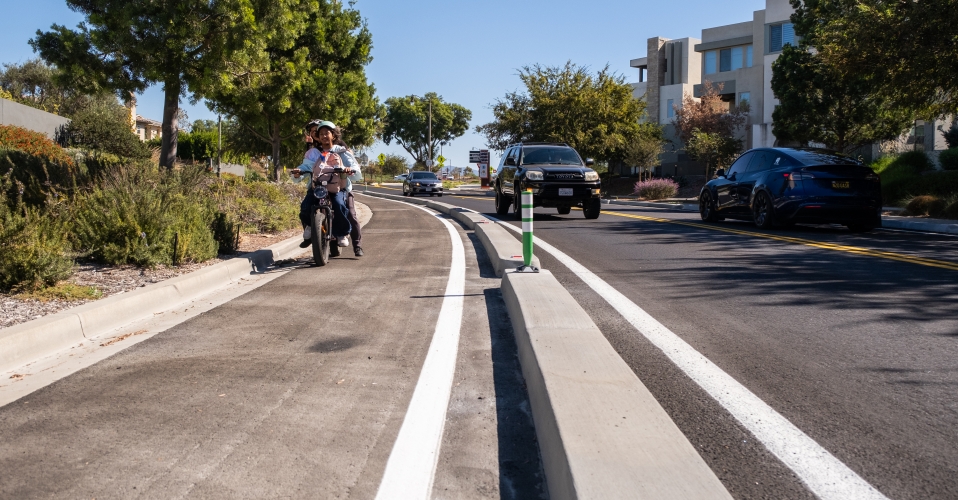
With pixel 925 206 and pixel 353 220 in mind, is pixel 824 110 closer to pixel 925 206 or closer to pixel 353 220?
pixel 925 206

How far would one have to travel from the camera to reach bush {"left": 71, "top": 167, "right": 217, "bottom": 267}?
343 inches

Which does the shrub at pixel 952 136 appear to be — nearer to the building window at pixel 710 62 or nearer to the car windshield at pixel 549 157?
the car windshield at pixel 549 157

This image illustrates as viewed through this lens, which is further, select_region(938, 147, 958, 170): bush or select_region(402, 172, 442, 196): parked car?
select_region(402, 172, 442, 196): parked car

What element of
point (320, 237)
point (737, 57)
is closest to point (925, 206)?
point (320, 237)

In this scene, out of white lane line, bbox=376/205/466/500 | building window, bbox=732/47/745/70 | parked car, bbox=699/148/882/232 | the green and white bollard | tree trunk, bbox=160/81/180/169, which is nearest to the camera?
white lane line, bbox=376/205/466/500

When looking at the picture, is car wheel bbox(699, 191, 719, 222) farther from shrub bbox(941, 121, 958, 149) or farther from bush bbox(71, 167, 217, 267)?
shrub bbox(941, 121, 958, 149)

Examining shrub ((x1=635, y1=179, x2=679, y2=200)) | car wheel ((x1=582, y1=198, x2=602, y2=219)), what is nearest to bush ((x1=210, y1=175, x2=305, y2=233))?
car wheel ((x1=582, y1=198, x2=602, y2=219))

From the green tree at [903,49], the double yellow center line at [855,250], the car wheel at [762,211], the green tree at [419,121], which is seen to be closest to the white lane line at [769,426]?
the double yellow center line at [855,250]

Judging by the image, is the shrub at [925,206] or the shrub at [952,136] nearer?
the shrub at [925,206]

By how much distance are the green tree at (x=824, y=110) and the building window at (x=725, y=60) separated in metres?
17.8

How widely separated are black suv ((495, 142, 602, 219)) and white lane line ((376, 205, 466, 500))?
12.2 meters

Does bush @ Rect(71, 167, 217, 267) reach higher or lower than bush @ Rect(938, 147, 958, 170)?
lower

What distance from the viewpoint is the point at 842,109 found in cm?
3650

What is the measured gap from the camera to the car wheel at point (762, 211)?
49.7ft
